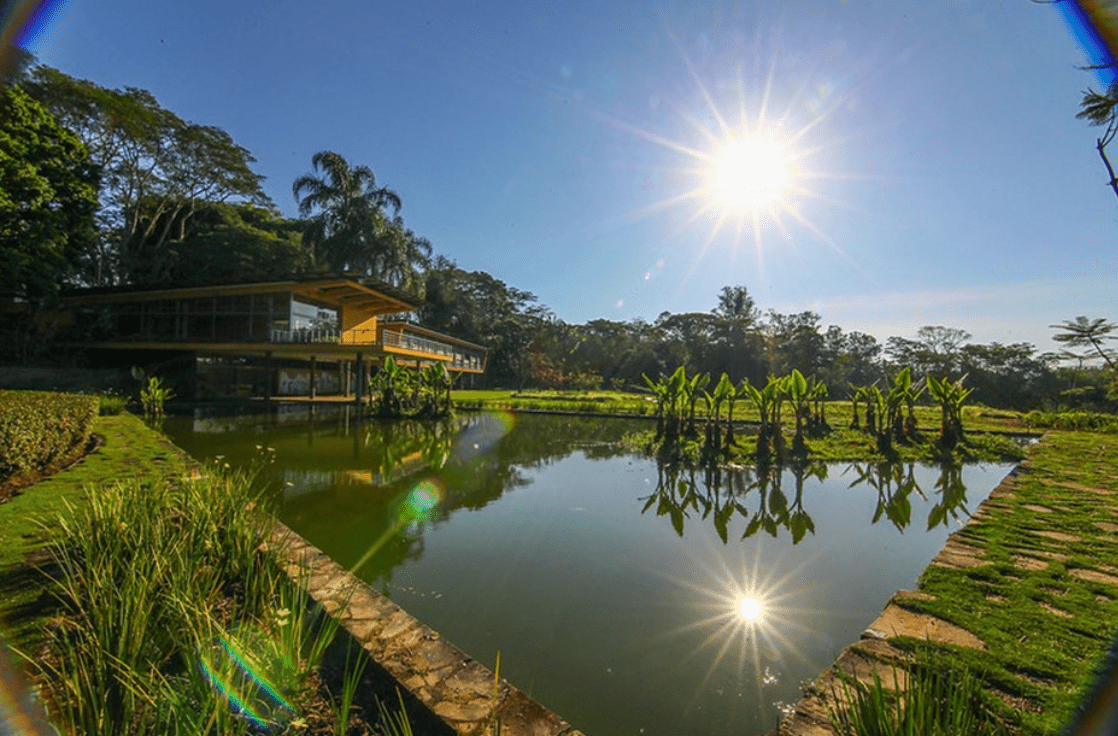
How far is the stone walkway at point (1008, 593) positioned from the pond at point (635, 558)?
420 mm

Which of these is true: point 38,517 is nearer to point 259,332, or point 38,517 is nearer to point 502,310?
point 259,332

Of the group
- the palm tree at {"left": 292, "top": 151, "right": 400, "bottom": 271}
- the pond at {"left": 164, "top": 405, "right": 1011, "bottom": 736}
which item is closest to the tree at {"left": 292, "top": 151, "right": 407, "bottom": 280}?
the palm tree at {"left": 292, "top": 151, "right": 400, "bottom": 271}

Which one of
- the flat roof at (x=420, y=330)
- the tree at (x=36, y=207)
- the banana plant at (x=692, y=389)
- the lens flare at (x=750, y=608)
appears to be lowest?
the lens flare at (x=750, y=608)

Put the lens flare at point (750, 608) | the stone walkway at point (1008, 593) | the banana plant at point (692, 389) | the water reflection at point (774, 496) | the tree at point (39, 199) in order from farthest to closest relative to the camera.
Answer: the tree at point (39, 199), the banana plant at point (692, 389), the water reflection at point (774, 496), the lens flare at point (750, 608), the stone walkway at point (1008, 593)

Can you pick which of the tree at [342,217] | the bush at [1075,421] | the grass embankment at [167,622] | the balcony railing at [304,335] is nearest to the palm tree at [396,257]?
the tree at [342,217]

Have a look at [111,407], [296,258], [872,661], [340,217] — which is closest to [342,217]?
[340,217]

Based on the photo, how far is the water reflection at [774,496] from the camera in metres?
6.34

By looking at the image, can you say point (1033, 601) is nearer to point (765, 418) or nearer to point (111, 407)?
point (765, 418)

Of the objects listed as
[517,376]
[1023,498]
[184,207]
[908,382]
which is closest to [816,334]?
[517,376]

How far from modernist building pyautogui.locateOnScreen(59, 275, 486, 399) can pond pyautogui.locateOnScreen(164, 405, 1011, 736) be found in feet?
42.8

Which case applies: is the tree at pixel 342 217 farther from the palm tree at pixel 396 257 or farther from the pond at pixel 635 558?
the pond at pixel 635 558

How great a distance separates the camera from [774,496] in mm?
7676

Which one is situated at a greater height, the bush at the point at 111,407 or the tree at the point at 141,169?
the tree at the point at 141,169

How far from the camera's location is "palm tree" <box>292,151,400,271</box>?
28.2 meters
